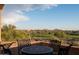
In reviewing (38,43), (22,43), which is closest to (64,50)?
(38,43)

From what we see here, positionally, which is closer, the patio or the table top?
the table top

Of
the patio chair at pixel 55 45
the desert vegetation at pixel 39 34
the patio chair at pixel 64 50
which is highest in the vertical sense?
the desert vegetation at pixel 39 34

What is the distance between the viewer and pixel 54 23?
5.53 meters

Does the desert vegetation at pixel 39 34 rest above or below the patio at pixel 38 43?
above

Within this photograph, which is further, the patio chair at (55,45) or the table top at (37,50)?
the patio chair at (55,45)

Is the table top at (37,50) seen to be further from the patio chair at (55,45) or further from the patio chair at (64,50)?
the patio chair at (64,50)

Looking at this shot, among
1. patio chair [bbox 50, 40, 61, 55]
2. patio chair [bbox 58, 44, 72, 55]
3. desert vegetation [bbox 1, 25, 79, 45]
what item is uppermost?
desert vegetation [bbox 1, 25, 79, 45]

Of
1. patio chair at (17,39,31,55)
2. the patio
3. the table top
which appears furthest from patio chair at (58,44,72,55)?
patio chair at (17,39,31,55)

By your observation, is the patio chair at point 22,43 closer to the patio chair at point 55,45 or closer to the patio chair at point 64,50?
the patio chair at point 55,45

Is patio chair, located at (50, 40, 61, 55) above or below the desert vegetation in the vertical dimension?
below

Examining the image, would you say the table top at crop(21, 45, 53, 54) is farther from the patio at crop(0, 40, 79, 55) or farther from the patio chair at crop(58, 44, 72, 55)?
the patio chair at crop(58, 44, 72, 55)

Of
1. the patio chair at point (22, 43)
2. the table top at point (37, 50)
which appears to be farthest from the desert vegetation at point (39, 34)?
the table top at point (37, 50)

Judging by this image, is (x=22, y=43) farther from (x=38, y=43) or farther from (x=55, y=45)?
(x=55, y=45)
